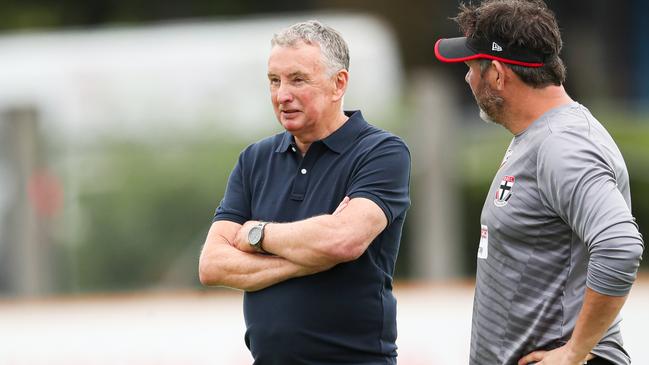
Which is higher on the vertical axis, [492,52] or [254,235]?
[492,52]

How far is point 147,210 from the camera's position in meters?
10.7

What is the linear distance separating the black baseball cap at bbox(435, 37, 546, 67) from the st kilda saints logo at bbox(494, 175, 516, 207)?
344 millimetres

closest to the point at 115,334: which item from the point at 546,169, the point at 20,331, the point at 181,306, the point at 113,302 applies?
the point at 20,331

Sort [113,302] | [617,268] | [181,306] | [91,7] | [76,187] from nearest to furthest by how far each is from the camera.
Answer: [617,268] < [181,306] < [113,302] < [76,187] < [91,7]

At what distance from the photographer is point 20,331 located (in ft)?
24.1

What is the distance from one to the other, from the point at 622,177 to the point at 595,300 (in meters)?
0.41

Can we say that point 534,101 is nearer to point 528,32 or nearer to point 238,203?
point 528,32

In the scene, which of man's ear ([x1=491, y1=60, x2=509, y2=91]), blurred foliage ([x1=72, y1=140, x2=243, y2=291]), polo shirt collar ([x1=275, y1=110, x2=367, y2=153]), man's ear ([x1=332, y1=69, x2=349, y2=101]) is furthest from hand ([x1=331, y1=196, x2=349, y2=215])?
blurred foliage ([x1=72, y1=140, x2=243, y2=291])

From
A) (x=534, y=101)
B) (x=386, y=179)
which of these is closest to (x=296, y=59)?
(x=386, y=179)

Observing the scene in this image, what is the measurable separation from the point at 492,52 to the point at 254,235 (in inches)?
38.2

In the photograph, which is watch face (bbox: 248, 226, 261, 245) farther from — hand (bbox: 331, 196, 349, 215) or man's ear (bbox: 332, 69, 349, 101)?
man's ear (bbox: 332, 69, 349, 101)

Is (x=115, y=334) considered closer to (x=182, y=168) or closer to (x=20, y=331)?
(x=20, y=331)

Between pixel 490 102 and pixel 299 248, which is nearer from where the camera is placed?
pixel 490 102

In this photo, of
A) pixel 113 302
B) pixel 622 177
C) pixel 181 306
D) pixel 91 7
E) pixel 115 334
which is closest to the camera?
pixel 622 177
